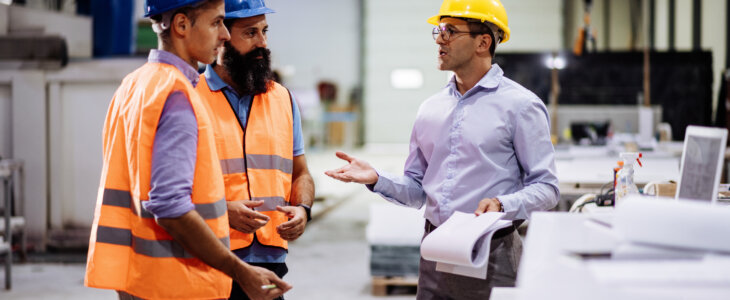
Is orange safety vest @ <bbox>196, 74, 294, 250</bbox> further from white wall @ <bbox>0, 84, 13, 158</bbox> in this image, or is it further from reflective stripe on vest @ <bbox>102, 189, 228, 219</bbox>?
white wall @ <bbox>0, 84, 13, 158</bbox>

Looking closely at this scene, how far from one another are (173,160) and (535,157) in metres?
1.21

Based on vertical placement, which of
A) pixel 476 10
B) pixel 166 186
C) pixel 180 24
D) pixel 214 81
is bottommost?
pixel 166 186

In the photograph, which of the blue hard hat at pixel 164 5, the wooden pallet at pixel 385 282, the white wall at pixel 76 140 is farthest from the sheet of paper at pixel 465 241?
the white wall at pixel 76 140

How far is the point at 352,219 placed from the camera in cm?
959

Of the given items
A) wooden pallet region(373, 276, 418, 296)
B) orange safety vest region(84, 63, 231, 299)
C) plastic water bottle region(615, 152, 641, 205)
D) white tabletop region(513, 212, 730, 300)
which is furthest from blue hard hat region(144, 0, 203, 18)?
wooden pallet region(373, 276, 418, 296)

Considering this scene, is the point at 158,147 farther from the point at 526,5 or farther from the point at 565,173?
the point at 526,5

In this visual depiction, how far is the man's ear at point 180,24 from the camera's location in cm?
178

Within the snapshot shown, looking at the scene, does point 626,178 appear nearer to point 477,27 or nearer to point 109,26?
point 477,27

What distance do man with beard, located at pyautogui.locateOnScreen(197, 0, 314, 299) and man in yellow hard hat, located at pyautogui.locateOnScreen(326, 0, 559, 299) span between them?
0.22 m

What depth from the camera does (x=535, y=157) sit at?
7.70 ft

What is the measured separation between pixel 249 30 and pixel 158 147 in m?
0.89

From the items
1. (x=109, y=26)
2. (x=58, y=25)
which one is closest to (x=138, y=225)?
(x=109, y=26)

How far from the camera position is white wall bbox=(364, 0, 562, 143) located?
20219 mm

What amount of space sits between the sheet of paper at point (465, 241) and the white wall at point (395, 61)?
58.3 feet
